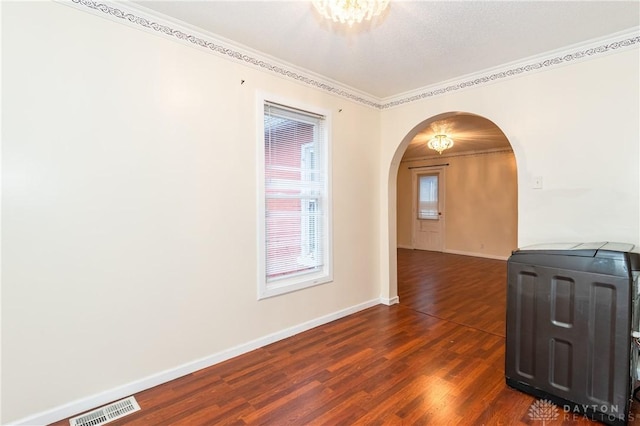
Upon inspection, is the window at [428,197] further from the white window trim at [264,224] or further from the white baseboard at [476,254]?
the white window trim at [264,224]

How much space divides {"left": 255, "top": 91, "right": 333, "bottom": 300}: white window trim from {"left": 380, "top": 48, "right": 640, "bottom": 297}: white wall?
1.67 m

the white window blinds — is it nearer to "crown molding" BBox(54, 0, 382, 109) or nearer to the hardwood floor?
"crown molding" BBox(54, 0, 382, 109)

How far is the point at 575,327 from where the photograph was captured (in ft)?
6.15

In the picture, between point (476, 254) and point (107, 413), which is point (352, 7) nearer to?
point (107, 413)

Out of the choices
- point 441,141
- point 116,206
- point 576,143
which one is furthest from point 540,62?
point 116,206

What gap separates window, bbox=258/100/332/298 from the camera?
2910 millimetres

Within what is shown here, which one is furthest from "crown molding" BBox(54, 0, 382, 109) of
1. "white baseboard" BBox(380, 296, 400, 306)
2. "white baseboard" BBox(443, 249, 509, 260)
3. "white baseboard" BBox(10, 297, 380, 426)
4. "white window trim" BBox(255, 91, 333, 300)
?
"white baseboard" BBox(443, 249, 509, 260)

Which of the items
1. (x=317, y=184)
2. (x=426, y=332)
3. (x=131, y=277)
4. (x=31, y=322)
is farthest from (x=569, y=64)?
(x=31, y=322)

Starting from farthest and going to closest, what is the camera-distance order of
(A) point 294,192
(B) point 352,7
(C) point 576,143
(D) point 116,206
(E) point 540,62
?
(A) point 294,192, (E) point 540,62, (C) point 576,143, (D) point 116,206, (B) point 352,7

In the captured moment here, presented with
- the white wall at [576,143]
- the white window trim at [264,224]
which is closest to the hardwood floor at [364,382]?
the white window trim at [264,224]

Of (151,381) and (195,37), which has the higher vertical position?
(195,37)

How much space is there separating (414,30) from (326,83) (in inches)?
46.1

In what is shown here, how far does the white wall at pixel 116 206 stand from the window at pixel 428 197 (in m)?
6.49

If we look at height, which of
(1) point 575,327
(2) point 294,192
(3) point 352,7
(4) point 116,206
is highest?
(3) point 352,7
